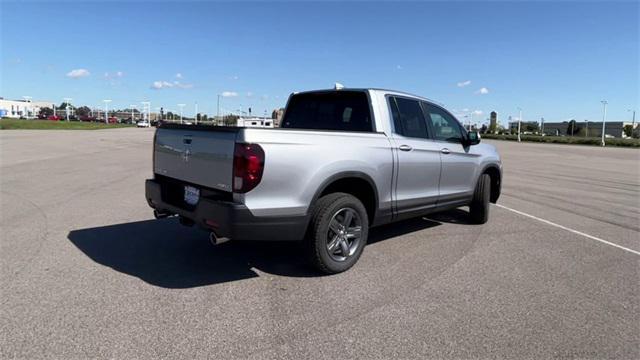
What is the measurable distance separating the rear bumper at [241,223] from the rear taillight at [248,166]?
0.20m

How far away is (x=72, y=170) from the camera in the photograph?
42.3 feet

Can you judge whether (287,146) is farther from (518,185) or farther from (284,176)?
(518,185)

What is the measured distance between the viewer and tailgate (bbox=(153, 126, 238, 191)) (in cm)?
396

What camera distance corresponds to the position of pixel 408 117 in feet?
18.1

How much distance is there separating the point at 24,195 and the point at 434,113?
7742 mm

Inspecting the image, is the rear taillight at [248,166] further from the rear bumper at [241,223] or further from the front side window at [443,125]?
the front side window at [443,125]

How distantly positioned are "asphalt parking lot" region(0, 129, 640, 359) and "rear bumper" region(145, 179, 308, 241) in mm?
549

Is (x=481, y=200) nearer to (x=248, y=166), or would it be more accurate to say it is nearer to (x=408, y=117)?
(x=408, y=117)

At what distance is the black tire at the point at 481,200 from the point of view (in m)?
6.86

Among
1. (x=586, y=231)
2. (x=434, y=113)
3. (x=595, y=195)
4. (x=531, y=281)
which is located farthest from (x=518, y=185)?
(x=531, y=281)

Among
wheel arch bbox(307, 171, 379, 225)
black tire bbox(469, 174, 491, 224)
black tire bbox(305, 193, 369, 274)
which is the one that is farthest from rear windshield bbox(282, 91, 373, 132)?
black tire bbox(469, 174, 491, 224)

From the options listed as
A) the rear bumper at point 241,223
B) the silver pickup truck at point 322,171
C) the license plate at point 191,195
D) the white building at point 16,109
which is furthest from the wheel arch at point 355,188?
the white building at point 16,109

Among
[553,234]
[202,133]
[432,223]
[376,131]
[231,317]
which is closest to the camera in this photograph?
[231,317]

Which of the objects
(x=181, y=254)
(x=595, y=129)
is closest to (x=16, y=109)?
(x=181, y=254)
